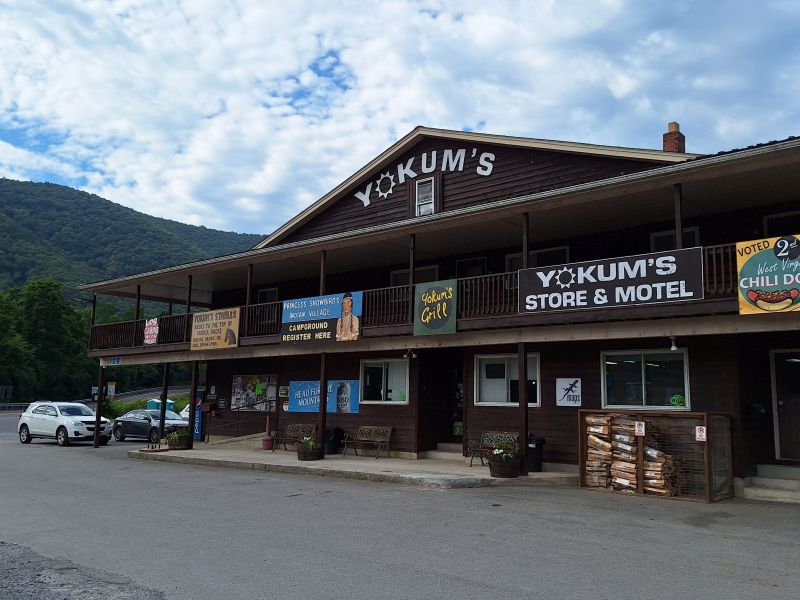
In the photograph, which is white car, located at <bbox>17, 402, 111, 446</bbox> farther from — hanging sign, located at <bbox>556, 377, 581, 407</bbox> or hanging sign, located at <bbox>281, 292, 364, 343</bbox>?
hanging sign, located at <bbox>556, 377, 581, 407</bbox>

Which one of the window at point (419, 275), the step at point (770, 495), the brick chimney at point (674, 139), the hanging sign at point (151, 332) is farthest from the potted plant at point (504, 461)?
the hanging sign at point (151, 332)

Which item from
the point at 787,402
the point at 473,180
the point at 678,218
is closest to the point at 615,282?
the point at 678,218

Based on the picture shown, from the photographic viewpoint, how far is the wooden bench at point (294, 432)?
21.3 m

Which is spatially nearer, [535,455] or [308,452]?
[535,455]

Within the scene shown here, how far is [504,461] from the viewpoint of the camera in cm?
1406

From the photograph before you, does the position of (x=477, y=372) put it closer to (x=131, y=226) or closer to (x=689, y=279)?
(x=689, y=279)

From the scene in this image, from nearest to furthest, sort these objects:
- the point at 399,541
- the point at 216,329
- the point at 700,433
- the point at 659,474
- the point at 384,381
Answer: the point at 399,541 → the point at 700,433 → the point at 659,474 → the point at 384,381 → the point at 216,329

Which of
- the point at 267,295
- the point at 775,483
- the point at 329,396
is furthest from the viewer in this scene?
the point at 267,295

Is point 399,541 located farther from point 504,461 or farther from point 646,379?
point 646,379

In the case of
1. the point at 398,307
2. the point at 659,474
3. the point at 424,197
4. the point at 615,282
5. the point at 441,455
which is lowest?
the point at 441,455

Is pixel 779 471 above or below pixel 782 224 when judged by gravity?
below

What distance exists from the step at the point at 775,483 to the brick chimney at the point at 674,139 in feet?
29.1

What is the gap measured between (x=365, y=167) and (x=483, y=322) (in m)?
8.67

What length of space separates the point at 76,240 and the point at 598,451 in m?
96.0
